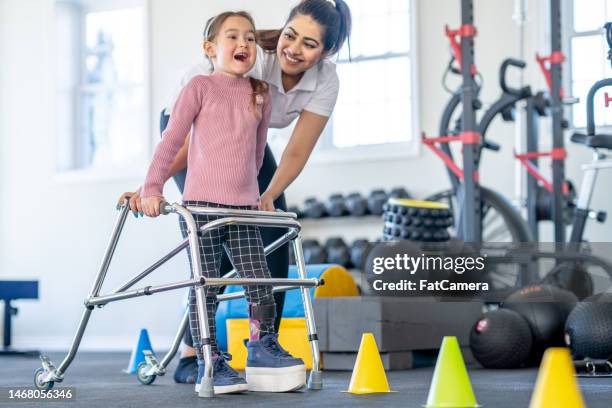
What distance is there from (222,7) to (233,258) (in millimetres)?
5299

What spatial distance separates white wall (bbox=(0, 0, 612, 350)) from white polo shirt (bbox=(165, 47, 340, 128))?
374 cm

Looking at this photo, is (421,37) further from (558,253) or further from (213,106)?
(213,106)

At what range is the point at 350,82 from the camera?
712 cm

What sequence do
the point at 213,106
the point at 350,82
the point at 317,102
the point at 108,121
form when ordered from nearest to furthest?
the point at 213,106 → the point at 317,102 → the point at 350,82 → the point at 108,121

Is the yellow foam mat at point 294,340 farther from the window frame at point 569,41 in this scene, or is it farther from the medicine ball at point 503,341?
the window frame at point 569,41

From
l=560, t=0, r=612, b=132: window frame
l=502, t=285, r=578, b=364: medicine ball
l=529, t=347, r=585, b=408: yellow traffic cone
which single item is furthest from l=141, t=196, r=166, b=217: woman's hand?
l=560, t=0, r=612, b=132: window frame

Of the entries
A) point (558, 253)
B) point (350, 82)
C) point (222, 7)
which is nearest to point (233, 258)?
point (558, 253)

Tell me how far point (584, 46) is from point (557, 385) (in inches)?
199

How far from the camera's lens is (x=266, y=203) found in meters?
2.73

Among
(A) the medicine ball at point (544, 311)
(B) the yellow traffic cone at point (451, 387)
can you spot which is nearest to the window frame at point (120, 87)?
(A) the medicine ball at point (544, 311)

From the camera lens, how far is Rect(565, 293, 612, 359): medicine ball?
3508 millimetres

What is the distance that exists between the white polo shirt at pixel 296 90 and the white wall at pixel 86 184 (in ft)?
12.3

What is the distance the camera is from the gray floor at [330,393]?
2.35 m

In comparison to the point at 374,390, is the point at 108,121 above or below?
above
